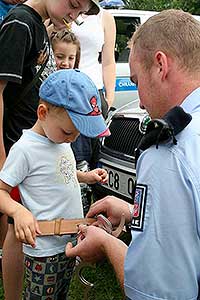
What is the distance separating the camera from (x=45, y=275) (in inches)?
110

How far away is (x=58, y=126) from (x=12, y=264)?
86 cm

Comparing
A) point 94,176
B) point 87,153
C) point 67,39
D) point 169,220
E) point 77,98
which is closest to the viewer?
point 169,220

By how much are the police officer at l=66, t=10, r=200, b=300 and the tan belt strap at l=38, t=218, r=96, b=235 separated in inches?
31.6

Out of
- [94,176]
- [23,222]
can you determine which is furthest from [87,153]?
[23,222]

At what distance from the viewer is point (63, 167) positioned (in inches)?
110

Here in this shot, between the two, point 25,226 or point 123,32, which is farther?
point 123,32

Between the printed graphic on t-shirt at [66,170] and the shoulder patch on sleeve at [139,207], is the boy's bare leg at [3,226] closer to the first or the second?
the printed graphic on t-shirt at [66,170]

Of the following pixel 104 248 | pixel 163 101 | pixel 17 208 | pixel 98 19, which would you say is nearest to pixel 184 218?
pixel 163 101

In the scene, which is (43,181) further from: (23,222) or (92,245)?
(92,245)

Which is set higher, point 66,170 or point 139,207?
point 139,207

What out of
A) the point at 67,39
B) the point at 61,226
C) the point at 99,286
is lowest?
the point at 99,286

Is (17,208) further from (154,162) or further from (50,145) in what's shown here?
(154,162)

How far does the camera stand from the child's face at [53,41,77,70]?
375 centimetres

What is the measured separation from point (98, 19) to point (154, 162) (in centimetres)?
269
